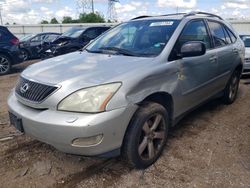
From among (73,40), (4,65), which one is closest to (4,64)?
(4,65)

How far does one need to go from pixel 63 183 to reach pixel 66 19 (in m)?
Result: 59.2

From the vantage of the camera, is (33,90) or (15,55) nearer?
(33,90)

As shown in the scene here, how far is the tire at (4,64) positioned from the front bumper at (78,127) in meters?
7.76

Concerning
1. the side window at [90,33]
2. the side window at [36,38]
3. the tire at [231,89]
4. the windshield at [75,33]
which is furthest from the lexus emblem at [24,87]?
the side window at [36,38]

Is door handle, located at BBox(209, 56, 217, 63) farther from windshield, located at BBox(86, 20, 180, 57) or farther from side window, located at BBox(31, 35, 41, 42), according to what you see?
side window, located at BBox(31, 35, 41, 42)

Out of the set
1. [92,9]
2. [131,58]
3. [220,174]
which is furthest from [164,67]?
[92,9]

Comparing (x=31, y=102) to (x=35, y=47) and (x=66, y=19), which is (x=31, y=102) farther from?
(x=66, y=19)

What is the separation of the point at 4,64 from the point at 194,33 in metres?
7.75

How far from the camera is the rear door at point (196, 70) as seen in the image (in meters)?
3.67

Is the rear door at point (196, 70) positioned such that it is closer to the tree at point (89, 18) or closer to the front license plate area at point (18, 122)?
the front license plate area at point (18, 122)

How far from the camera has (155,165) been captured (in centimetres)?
329

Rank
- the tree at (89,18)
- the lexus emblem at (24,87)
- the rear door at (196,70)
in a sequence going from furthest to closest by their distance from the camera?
the tree at (89,18)
the rear door at (196,70)
the lexus emblem at (24,87)

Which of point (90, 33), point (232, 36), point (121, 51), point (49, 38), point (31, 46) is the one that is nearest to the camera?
point (121, 51)

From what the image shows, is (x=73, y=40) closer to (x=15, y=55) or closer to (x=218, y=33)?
(x=15, y=55)
